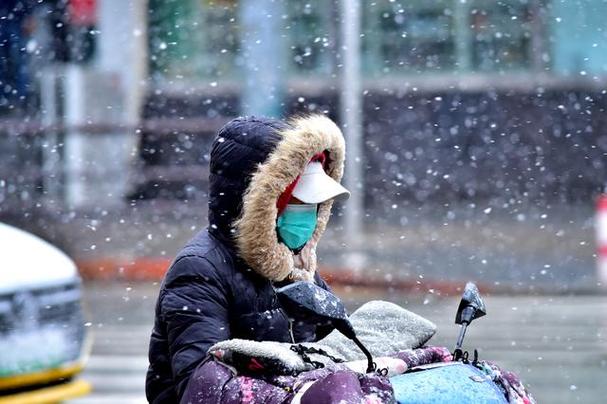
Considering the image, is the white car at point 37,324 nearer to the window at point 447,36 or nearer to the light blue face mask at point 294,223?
the light blue face mask at point 294,223

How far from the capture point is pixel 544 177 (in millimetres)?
→ 21125

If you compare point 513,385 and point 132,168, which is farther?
point 132,168

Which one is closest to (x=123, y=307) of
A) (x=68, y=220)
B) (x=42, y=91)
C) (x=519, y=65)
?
(x=68, y=220)

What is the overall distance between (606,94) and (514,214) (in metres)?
2.68

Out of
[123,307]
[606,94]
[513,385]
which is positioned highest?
[606,94]

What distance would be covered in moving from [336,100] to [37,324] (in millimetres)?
14333

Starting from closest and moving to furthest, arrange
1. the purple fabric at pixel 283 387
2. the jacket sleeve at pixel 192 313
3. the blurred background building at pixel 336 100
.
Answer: the purple fabric at pixel 283 387 < the jacket sleeve at pixel 192 313 < the blurred background building at pixel 336 100

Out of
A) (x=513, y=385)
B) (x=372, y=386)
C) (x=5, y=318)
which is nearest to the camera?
(x=372, y=386)

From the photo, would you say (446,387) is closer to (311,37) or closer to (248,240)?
(248,240)

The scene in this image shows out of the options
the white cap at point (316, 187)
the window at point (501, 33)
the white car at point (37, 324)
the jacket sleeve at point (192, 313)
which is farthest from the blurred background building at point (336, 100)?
the jacket sleeve at point (192, 313)

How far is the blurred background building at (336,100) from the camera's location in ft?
66.8

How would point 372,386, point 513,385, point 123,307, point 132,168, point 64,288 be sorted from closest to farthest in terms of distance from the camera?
point 372,386 → point 513,385 → point 64,288 → point 123,307 → point 132,168

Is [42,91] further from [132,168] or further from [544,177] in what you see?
[544,177]

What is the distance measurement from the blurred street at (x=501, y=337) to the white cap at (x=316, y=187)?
5.22 meters
